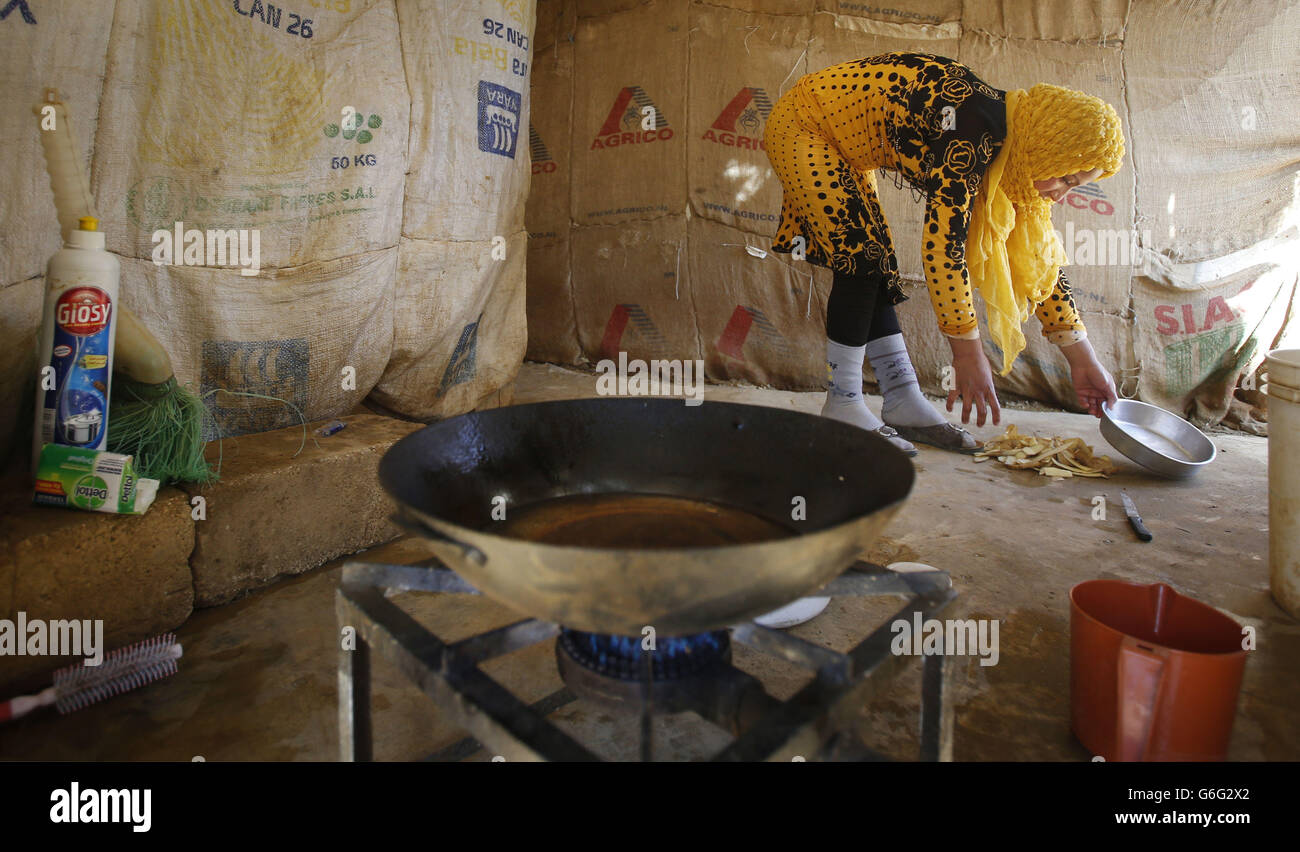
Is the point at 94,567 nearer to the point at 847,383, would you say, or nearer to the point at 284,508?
the point at 284,508

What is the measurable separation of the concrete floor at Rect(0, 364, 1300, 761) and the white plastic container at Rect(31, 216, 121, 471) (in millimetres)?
581

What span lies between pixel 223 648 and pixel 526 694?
0.78 meters

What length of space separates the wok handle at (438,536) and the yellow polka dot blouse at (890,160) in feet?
8.00

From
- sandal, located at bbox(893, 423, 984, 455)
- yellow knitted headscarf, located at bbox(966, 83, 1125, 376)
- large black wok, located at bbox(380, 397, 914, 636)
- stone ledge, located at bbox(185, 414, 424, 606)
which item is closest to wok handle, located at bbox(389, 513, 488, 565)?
large black wok, located at bbox(380, 397, 914, 636)

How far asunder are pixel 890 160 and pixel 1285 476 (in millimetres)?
1839

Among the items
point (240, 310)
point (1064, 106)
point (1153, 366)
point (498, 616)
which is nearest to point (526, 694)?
point (498, 616)

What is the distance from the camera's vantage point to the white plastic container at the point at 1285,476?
6.45 feet

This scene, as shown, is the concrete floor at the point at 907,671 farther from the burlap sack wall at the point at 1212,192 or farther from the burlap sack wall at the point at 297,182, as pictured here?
the burlap sack wall at the point at 1212,192

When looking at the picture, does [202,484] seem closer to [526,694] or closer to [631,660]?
[526,694]

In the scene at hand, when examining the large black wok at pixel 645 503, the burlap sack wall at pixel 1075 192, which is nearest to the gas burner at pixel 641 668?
the large black wok at pixel 645 503

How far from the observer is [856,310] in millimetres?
3432

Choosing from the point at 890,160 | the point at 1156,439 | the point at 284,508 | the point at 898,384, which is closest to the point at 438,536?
the point at 284,508

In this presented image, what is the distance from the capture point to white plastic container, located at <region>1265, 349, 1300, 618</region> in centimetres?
197

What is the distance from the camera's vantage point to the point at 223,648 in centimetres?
188
